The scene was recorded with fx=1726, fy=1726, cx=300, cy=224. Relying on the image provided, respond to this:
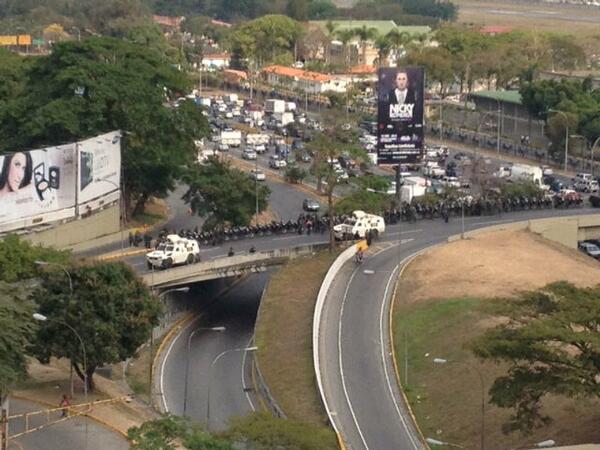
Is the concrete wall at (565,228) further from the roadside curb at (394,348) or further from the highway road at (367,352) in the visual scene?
the roadside curb at (394,348)

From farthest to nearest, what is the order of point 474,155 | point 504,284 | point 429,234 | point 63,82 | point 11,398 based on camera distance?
point 474,155 → point 63,82 → point 429,234 → point 504,284 → point 11,398

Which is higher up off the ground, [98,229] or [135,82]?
[135,82]

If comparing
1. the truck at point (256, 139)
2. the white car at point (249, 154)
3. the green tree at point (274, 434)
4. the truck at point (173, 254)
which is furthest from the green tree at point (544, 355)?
the truck at point (256, 139)

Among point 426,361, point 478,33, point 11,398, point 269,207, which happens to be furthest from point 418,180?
point 478,33

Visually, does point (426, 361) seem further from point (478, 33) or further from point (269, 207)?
point (478, 33)

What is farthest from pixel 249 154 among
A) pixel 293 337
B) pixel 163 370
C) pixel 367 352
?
pixel 367 352

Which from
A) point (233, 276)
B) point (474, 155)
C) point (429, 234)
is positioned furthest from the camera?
point (474, 155)

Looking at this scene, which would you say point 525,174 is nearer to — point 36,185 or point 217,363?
point 36,185
